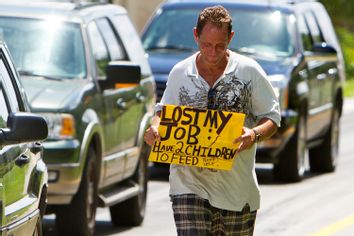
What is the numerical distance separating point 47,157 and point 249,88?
13.7ft

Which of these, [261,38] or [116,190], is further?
[261,38]

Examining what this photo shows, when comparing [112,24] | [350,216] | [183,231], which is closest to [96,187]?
[112,24]

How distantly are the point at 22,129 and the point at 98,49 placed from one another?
19.1ft

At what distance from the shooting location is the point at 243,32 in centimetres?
1905

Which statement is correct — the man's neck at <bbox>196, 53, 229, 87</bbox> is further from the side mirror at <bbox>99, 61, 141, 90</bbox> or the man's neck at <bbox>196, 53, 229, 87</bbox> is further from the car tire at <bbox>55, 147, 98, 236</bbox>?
the side mirror at <bbox>99, 61, 141, 90</bbox>

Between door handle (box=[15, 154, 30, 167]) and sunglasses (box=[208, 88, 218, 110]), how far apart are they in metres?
1.04

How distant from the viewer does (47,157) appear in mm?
11938

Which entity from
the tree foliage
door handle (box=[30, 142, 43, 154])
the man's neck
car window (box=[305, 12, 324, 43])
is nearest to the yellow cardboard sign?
the man's neck

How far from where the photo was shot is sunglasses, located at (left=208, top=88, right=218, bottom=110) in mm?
7984

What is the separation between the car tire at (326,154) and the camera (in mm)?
20484

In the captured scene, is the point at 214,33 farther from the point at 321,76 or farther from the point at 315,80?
the point at 321,76

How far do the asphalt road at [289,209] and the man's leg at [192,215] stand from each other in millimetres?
5106

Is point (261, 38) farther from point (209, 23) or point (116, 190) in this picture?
point (209, 23)

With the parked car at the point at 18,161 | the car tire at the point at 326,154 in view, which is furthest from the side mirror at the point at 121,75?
the car tire at the point at 326,154
